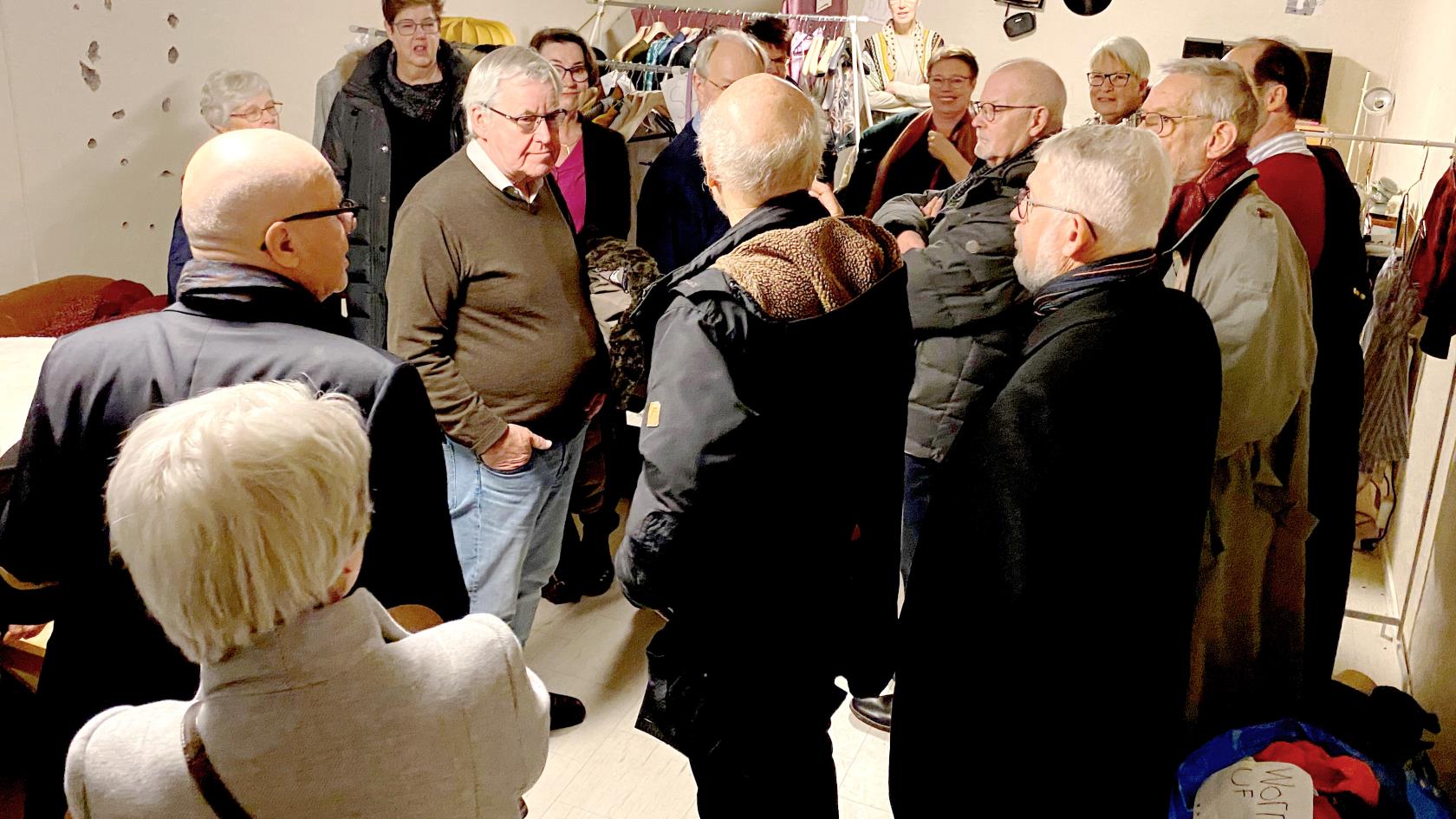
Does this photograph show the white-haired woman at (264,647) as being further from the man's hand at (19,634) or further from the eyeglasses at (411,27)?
the eyeglasses at (411,27)

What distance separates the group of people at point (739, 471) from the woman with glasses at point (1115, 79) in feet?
2.02

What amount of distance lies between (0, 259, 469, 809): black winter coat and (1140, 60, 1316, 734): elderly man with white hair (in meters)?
1.63

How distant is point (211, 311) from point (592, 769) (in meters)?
1.52

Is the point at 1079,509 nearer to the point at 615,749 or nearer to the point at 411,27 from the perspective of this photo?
A: the point at 615,749

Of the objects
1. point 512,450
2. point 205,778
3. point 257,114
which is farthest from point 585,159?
point 205,778

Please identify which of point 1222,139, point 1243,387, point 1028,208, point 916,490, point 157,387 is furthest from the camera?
point 916,490

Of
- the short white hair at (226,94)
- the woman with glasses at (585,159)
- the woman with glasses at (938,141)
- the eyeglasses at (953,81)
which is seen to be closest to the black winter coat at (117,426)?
the woman with glasses at (585,159)

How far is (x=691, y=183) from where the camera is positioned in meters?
3.13

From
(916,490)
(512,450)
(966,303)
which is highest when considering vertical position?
(966,303)

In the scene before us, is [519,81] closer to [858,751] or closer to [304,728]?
[304,728]

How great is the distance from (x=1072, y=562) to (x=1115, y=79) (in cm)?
224

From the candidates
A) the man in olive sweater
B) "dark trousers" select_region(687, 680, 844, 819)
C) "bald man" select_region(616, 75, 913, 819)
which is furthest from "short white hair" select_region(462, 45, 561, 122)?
"dark trousers" select_region(687, 680, 844, 819)

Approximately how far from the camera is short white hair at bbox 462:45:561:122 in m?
2.19

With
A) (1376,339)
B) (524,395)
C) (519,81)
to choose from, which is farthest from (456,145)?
(1376,339)
